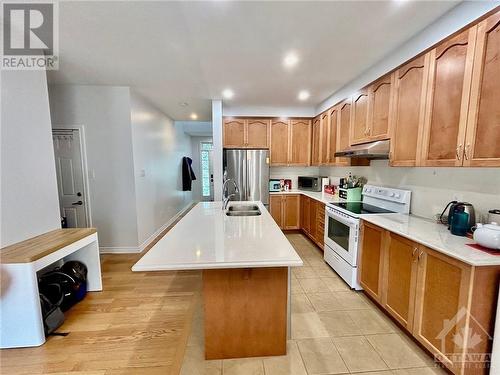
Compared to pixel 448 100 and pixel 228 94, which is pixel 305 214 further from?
pixel 448 100

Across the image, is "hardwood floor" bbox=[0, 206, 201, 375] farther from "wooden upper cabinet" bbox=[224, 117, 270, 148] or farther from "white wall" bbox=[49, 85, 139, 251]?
"wooden upper cabinet" bbox=[224, 117, 270, 148]

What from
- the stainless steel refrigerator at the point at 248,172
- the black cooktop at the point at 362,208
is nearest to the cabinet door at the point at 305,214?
the stainless steel refrigerator at the point at 248,172

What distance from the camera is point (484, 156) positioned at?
1452mm

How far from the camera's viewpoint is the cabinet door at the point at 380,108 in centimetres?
237

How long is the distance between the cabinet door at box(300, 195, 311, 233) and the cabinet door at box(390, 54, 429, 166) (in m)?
1.96

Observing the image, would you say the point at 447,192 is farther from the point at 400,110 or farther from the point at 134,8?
the point at 134,8

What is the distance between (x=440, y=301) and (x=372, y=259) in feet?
2.35

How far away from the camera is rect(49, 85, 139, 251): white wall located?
10.7ft

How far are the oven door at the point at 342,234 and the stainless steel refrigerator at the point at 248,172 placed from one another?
1471mm

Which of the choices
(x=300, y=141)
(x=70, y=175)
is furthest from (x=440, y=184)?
(x=70, y=175)

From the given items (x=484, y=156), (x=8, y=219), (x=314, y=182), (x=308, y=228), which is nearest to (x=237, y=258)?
(x=484, y=156)

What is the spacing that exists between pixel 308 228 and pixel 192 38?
11.3ft

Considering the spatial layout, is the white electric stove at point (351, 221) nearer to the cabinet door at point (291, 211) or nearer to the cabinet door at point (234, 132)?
the cabinet door at point (291, 211)

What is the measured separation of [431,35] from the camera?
1.85m
